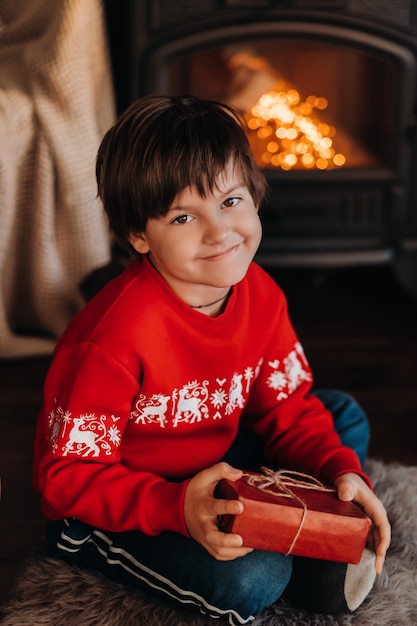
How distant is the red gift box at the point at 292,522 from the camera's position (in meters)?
0.84

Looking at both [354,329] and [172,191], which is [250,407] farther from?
[354,329]

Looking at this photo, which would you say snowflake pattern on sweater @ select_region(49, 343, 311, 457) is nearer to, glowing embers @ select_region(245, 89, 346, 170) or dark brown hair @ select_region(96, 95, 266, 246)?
dark brown hair @ select_region(96, 95, 266, 246)

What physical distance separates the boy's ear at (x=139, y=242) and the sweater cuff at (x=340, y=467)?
0.34 metres

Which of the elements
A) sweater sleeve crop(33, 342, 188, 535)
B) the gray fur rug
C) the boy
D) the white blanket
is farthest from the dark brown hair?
the white blanket

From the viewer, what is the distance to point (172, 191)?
91 cm

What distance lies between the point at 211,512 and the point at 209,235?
1.00 feet

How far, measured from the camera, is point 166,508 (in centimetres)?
90

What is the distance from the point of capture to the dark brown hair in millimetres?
905

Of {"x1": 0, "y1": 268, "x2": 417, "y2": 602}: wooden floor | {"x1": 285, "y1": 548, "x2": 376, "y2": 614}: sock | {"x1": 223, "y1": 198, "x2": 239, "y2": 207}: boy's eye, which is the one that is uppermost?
{"x1": 223, "y1": 198, "x2": 239, "y2": 207}: boy's eye

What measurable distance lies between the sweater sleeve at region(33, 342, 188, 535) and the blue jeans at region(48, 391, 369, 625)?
0.14ft

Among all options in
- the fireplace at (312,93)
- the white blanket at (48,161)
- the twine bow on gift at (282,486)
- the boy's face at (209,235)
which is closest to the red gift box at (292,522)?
the twine bow on gift at (282,486)

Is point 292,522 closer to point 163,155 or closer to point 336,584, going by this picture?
point 336,584

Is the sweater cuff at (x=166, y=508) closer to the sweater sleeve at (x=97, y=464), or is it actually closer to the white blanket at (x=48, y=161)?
the sweater sleeve at (x=97, y=464)

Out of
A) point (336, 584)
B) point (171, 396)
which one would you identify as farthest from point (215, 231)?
point (336, 584)
